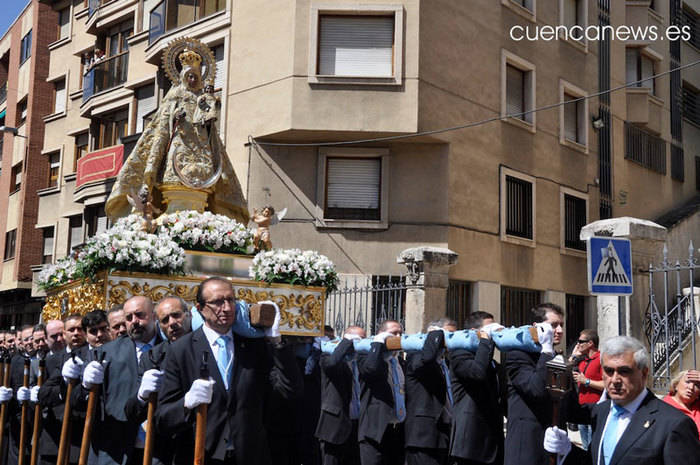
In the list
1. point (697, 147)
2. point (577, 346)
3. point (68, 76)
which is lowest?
point (577, 346)

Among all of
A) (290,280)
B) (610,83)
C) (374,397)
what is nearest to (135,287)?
(290,280)

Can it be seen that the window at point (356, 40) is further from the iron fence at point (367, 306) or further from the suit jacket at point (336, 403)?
the suit jacket at point (336, 403)

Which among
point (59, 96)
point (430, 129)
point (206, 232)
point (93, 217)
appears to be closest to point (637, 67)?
point (430, 129)

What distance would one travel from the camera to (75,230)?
26.9 meters

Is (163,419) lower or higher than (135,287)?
lower

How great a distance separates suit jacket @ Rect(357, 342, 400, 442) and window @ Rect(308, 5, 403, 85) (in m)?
10.9

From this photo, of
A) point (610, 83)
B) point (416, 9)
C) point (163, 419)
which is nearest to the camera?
point (163, 419)

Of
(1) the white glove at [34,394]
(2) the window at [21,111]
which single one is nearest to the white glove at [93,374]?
(1) the white glove at [34,394]

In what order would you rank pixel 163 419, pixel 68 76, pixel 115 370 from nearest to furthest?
pixel 163 419 < pixel 115 370 < pixel 68 76

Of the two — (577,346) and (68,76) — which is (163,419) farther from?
(68,76)

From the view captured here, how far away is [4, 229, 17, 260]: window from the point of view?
101ft

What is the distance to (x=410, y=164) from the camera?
18.6 m

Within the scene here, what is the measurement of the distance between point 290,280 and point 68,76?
882 inches

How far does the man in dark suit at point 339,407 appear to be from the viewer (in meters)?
8.44
